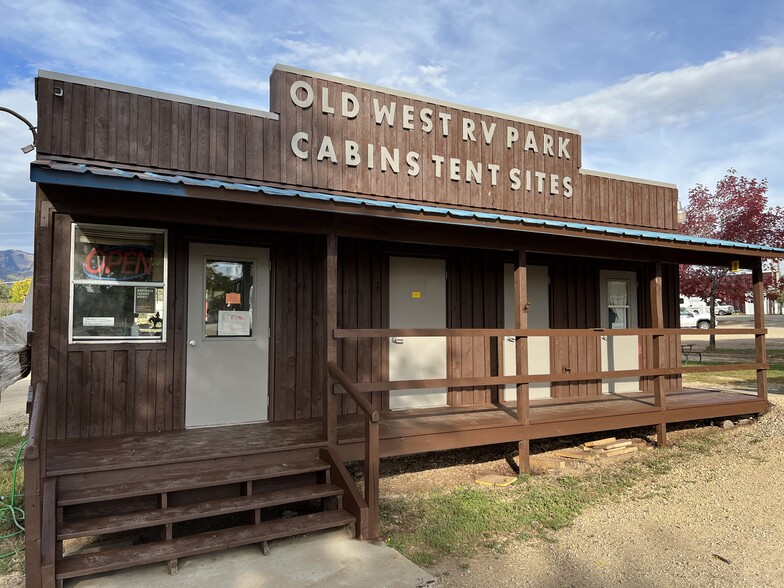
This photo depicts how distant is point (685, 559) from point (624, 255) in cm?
424

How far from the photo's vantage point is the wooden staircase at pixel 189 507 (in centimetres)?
361

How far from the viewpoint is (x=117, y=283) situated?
538 centimetres

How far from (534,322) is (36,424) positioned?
6439mm

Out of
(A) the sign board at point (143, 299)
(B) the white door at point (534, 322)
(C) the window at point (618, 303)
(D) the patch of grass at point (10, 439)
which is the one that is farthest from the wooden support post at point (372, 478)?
(D) the patch of grass at point (10, 439)

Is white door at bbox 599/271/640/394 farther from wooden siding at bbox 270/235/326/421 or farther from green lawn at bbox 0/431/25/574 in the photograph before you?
green lawn at bbox 0/431/25/574

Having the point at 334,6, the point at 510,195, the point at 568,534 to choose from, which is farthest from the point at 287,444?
the point at 334,6

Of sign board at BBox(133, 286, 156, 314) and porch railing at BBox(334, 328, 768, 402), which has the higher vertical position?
sign board at BBox(133, 286, 156, 314)

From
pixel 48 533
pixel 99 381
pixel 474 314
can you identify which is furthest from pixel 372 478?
pixel 474 314

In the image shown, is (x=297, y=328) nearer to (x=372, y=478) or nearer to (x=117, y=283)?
(x=117, y=283)

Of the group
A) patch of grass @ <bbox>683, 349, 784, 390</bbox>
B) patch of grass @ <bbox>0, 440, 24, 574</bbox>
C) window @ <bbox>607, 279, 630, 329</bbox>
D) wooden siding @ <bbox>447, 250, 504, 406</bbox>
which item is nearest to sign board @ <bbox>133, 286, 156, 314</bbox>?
patch of grass @ <bbox>0, 440, 24, 574</bbox>

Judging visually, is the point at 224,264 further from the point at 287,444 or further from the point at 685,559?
the point at 685,559

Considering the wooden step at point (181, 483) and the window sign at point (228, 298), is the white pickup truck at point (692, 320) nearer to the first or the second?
the window sign at point (228, 298)

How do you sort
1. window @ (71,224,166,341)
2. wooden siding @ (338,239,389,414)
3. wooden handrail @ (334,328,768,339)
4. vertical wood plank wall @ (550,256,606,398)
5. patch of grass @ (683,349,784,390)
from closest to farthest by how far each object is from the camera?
wooden handrail @ (334,328,768,339), window @ (71,224,166,341), wooden siding @ (338,239,389,414), vertical wood plank wall @ (550,256,606,398), patch of grass @ (683,349,784,390)

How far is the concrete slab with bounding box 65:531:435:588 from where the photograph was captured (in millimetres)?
3479
